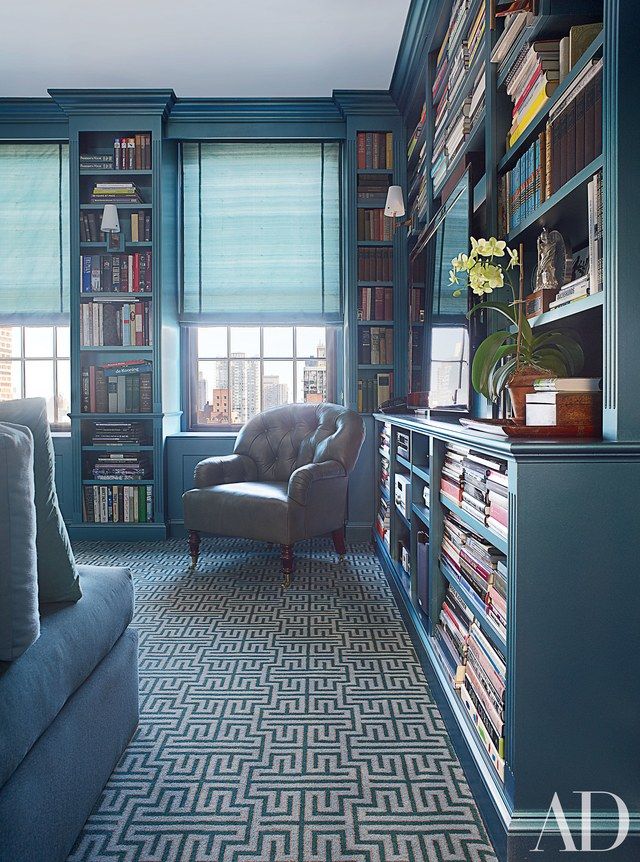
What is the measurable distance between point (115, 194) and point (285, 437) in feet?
6.74

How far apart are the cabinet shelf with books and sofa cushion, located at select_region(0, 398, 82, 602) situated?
9.66 feet

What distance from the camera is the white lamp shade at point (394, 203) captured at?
12.7 feet

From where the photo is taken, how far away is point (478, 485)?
1716 mm

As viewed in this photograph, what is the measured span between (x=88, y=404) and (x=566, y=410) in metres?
3.66

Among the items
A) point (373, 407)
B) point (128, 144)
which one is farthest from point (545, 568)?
point (128, 144)

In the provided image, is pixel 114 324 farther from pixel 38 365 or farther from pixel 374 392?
pixel 374 392

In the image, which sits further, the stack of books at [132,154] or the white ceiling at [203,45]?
the stack of books at [132,154]

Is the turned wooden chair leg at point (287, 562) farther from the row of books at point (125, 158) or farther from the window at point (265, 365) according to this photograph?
the row of books at point (125, 158)

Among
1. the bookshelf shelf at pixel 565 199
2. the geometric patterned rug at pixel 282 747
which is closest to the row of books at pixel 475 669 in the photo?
the geometric patterned rug at pixel 282 747

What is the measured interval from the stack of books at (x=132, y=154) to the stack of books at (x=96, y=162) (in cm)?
4

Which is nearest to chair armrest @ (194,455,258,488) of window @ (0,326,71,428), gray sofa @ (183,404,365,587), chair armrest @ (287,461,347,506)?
gray sofa @ (183,404,365,587)

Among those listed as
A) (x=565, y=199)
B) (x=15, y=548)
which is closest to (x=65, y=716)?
(x=15, y=548)

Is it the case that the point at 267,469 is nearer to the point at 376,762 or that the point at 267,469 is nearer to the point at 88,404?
the point at 88,404

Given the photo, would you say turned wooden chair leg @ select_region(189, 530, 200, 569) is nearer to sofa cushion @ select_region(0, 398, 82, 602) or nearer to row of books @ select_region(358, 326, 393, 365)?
row of books @ select_region(358, 326, 393, 365)
